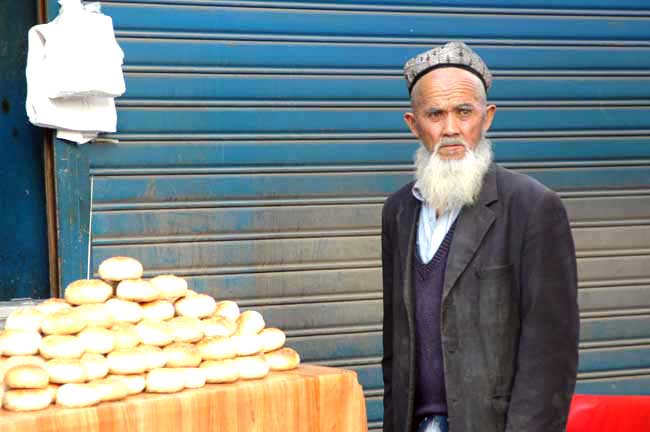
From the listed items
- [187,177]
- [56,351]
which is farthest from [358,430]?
[187,177]

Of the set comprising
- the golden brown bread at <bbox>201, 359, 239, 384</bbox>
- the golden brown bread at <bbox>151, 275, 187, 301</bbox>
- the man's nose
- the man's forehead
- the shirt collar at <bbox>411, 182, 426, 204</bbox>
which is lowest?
the golden brown bread at <bbox>201, 359, 239, 384</bbox>

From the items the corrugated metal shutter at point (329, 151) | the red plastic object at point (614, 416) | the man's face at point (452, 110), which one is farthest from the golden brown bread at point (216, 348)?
the corrugated metal shutter at point (329, 151)

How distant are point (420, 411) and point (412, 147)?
2637 millimetres

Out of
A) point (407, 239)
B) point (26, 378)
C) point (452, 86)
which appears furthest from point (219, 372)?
point (452, 86)

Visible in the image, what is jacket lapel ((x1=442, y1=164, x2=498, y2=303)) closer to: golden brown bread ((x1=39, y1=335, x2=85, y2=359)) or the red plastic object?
golden brown bread ((x1=39, y1=335, x2=85, y2=359))

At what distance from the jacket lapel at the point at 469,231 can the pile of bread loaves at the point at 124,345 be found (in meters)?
0.63

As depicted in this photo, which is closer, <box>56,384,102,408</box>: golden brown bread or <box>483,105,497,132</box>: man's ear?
<box>56,384,102,408</box>: golden brown bread

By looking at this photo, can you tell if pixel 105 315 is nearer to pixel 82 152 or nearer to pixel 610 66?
pixel 82 152

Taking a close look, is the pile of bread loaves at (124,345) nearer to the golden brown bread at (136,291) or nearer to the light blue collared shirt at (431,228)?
the golden brown bread at (136,291)

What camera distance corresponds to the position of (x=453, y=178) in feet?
12.7

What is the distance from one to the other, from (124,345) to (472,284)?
114cm

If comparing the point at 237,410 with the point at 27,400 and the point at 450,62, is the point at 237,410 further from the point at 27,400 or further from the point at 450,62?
the point at 450,62

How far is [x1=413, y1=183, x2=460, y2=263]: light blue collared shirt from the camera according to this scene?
12.8 feet

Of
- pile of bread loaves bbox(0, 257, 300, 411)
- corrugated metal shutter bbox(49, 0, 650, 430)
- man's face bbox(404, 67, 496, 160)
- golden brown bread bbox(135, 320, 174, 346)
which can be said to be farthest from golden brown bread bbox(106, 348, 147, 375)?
corrugated metal shutter bbox(49, 0, 650, 430)
